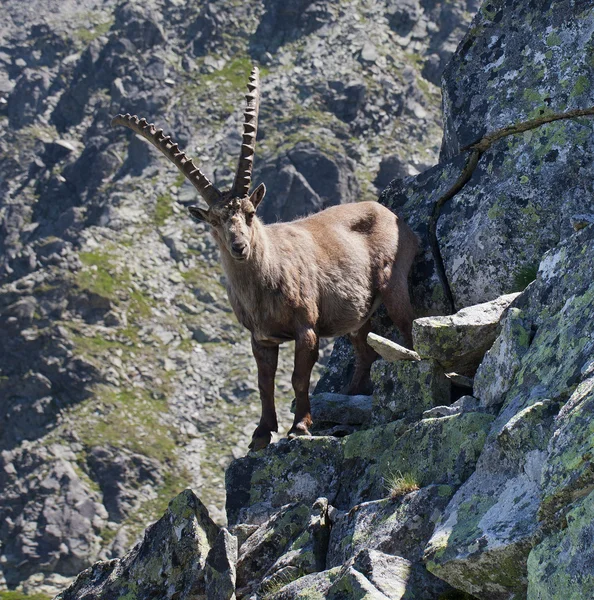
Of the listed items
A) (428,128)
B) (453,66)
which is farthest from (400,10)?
(453,66)

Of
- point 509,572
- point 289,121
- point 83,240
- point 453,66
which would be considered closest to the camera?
point 509,572

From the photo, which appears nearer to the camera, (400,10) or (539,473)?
(539,473)

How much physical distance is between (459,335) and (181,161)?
19.4ft

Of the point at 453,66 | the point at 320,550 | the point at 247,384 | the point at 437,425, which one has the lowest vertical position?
the point at 247,384

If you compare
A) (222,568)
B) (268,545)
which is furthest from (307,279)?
(222,568)

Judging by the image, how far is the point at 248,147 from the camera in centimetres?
1673

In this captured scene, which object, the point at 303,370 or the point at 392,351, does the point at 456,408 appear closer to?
the point at 392,351

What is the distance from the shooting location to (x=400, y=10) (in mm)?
169000

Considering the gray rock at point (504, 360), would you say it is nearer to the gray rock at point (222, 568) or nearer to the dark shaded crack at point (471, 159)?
the gray rock at point (222, 568)

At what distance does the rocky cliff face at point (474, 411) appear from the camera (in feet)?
28.8

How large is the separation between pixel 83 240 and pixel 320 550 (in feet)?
420

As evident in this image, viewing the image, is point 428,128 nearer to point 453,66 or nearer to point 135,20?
point 135,20

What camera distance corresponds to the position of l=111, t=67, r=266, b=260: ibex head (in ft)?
51.2

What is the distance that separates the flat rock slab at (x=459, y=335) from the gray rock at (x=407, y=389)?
0.88 ft
